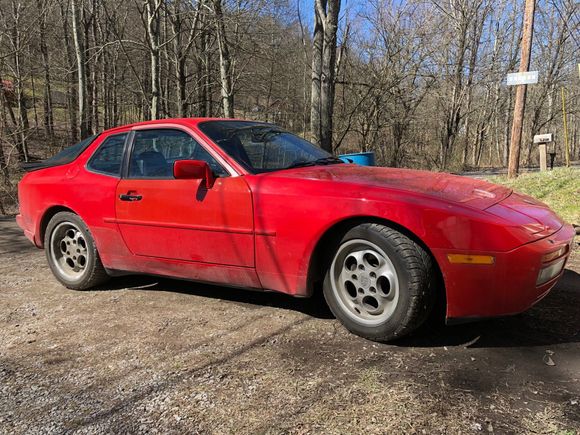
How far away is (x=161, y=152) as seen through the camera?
12.3 feet

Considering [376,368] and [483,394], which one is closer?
[483,394]

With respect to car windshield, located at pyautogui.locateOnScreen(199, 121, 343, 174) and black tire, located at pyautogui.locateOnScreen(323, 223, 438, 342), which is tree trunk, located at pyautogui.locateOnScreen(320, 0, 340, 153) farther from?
black tire, located at pyautogui.locateOnScreen(323, 223, 438, 342)

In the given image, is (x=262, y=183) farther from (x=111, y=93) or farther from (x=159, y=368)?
(x=111, y=93)

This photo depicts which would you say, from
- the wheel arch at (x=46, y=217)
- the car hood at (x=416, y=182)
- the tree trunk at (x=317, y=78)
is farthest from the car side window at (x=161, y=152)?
the tree trunk at (x=317, y=78)

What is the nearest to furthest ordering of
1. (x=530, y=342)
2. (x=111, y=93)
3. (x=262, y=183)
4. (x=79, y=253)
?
(x=530, y=342)
(x=262, y=183)
(x=79, y=253)
(x=111, y=93)

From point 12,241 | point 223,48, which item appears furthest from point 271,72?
point 12,241

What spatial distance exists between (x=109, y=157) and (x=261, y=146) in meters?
1.41

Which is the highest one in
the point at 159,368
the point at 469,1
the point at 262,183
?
the point at 469,1

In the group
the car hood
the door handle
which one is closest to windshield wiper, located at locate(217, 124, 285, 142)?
→ the car hood

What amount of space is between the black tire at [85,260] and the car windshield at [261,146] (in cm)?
149

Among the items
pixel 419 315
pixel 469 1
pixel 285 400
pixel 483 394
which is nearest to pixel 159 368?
pixel 285 400

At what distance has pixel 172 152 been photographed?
369 centimetres

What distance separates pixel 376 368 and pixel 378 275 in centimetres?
55

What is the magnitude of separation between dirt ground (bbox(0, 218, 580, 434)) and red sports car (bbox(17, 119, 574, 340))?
0.92 ft
